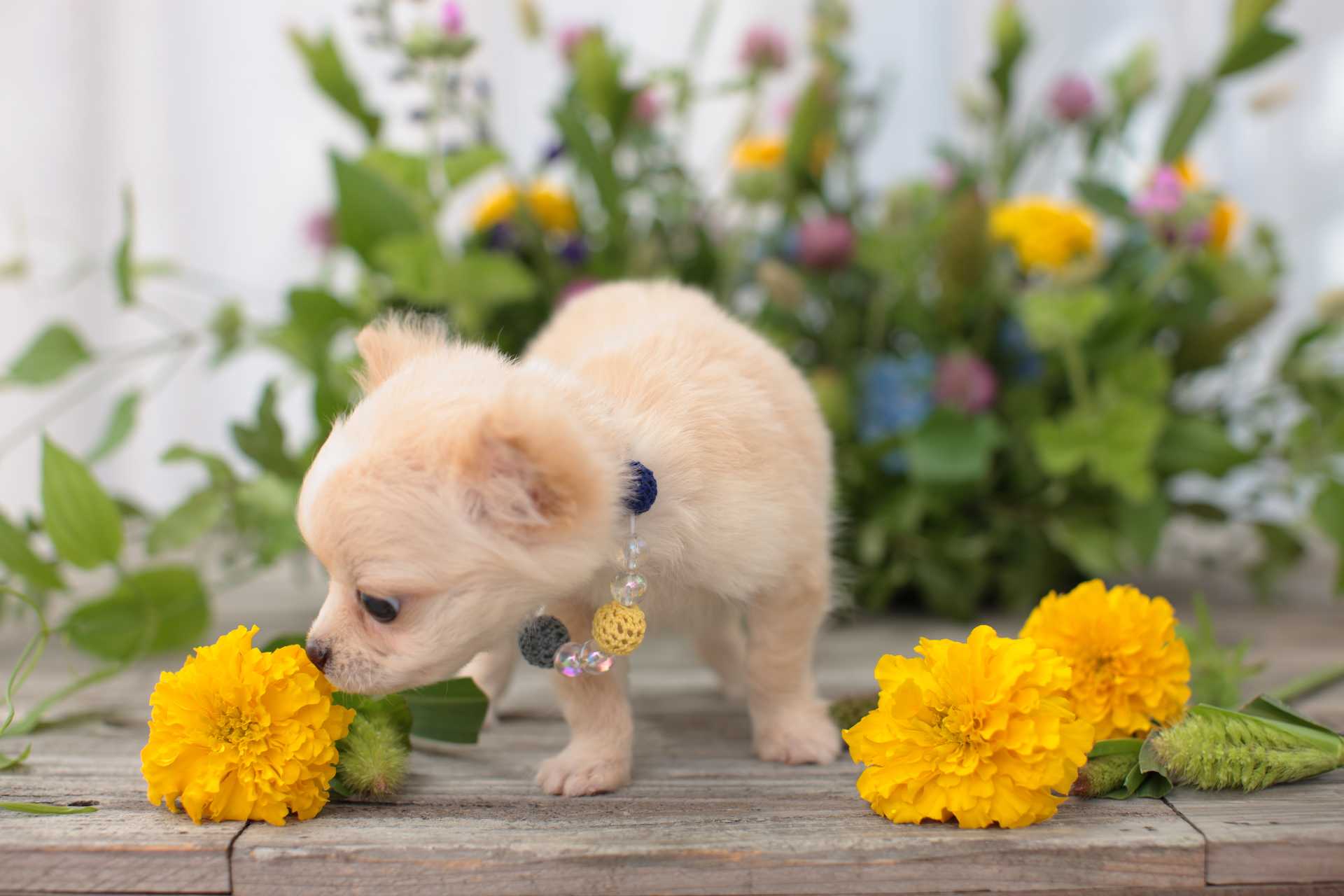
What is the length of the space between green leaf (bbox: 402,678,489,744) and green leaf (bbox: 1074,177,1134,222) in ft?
3.36

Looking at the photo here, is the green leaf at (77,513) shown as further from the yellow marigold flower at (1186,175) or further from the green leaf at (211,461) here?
the yellow marigold flower at (1186,175)

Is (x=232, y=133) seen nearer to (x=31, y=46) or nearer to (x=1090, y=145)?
(x=31, y=46)

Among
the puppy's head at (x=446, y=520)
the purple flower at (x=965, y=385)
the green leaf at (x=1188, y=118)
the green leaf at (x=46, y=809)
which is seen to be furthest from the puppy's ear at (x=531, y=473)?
the green leaf at (x=1188, y=118)

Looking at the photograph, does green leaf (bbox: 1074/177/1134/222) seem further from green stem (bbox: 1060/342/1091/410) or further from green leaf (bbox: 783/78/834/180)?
green leaf (bbox: 783/78/834/180)

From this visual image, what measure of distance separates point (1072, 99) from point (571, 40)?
71 centimetres

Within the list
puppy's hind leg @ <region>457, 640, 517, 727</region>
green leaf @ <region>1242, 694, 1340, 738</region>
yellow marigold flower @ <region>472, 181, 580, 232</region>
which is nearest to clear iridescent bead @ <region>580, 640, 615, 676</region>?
puppy's hind leg @ <region>457, 640, 517, 727</region>

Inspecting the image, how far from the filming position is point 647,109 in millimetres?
1471

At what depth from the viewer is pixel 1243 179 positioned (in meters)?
2.12

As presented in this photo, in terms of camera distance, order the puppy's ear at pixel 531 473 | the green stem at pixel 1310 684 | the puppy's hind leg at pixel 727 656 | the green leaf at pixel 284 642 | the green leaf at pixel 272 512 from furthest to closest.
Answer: the green leaf at pixel 272 512, the puppy's hind leg at pixel 727 656, the green stem at pixel 1310 684, the green leaf at pixel 284 642, the puppy's ear at pixel 531 473

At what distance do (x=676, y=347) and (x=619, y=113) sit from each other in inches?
24.0

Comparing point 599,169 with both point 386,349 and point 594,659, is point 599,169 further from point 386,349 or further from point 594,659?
point 594,659

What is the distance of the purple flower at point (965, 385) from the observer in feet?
4.30

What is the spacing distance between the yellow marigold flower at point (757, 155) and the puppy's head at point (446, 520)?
878mm

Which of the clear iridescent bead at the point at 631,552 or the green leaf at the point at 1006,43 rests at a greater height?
the green leaf at the point at 1006,43
